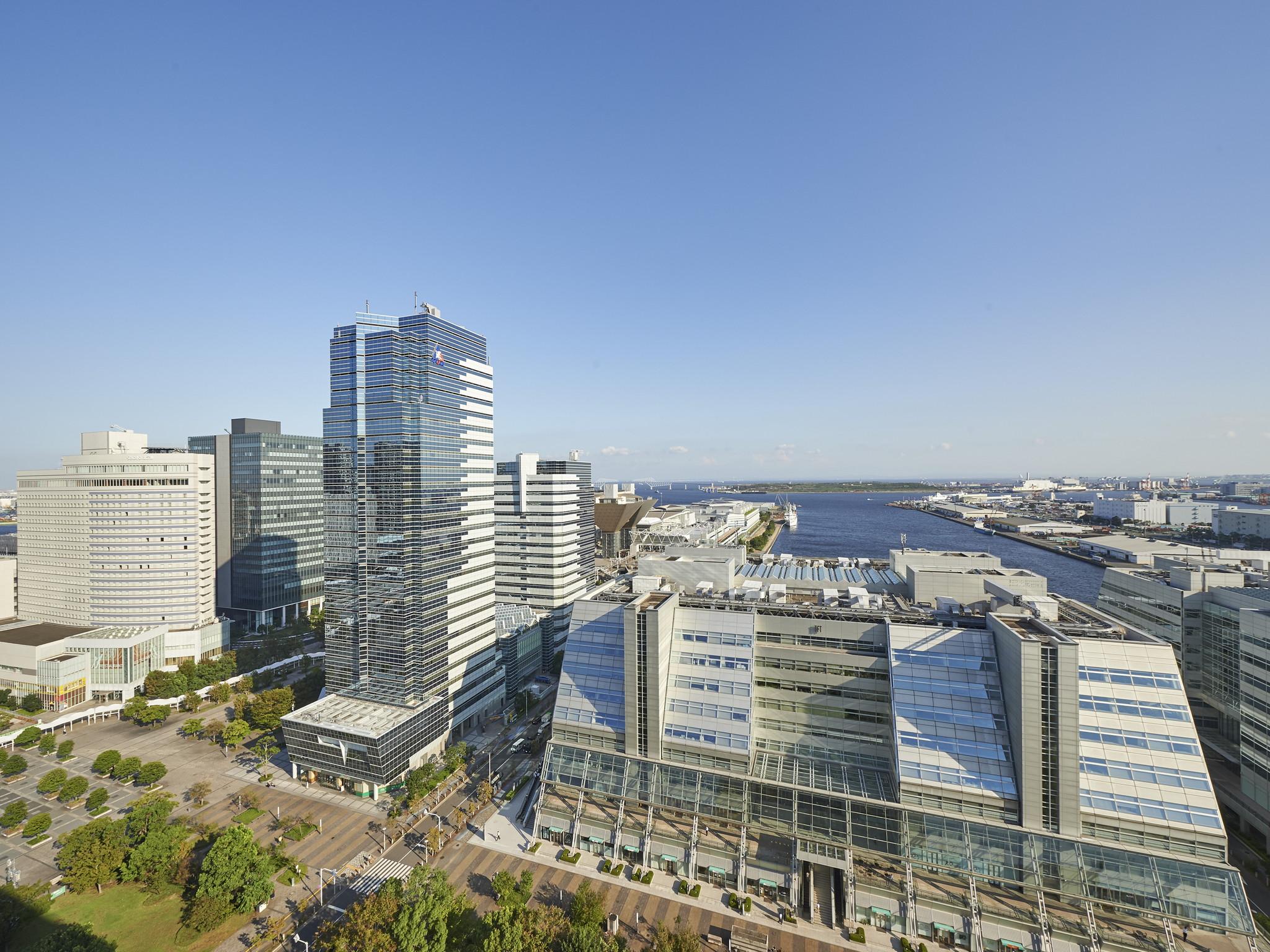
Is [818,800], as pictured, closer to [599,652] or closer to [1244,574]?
[599,652]

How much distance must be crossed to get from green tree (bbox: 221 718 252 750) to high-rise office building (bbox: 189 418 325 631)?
61.0 meters

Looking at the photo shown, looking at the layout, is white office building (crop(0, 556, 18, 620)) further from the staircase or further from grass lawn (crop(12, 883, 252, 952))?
the staircase

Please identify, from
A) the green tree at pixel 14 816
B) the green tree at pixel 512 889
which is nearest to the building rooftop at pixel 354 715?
the green tree at pixel 14 816

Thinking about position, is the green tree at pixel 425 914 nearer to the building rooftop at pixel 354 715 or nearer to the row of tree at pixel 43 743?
the building rooftop at pixel 354 715

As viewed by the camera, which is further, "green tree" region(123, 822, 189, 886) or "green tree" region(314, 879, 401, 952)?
"green tree" region(123, 822, 189, 886)

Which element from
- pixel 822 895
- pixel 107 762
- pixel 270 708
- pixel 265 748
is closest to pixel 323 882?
pixel 265 748

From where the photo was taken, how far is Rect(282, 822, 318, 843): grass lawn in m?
53.3

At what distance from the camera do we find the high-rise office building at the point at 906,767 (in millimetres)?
39719

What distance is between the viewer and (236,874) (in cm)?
4325

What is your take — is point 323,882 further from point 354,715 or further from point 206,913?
point 354,715

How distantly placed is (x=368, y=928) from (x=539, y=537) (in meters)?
73.0

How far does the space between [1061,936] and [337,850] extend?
6334cm

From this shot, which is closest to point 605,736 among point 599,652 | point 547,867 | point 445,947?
point 599,652

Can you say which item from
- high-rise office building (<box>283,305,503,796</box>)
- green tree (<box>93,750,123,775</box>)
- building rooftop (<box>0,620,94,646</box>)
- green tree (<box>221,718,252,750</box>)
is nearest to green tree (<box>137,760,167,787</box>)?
green tree (<box>93,750,123,775</box>)
